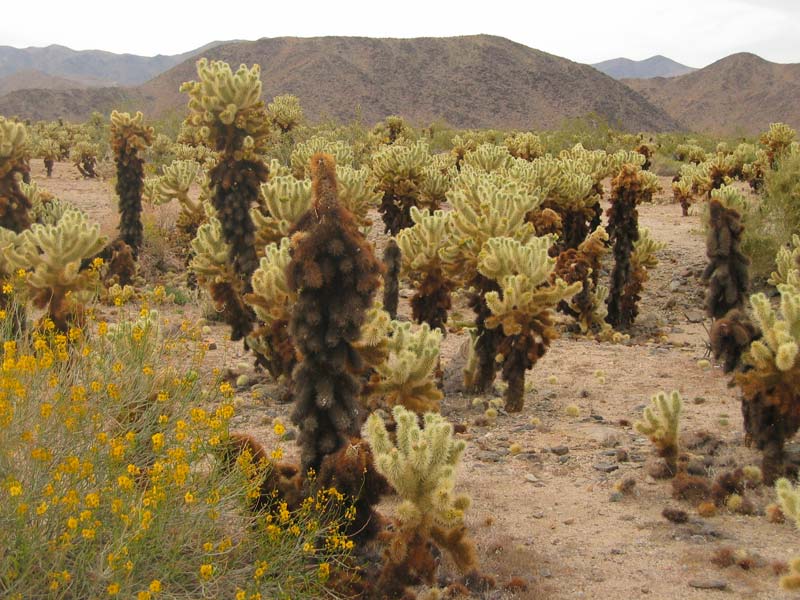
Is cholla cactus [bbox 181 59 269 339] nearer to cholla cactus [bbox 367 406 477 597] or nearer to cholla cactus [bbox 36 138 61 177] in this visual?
cholla cactus [bbox 367 406 477 597]

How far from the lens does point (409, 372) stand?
19.4 ft

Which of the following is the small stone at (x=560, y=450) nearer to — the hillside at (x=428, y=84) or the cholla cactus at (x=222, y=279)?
the cholla cactus at (x=222, y=279)

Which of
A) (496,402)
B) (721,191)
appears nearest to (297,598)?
(496,402)

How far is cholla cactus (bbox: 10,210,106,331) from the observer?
7.51 meters

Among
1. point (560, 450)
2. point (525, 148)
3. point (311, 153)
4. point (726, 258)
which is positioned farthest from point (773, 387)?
point (525, 148)

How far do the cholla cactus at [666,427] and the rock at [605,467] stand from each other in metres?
0.43

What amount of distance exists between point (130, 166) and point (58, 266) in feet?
19.9

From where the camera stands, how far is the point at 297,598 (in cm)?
407

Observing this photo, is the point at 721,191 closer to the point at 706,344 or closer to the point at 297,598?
the point at 706,344

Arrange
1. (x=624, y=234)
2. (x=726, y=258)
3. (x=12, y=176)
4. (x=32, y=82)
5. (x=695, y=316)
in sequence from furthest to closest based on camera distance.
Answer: (x=32, y=82), (x=695, y=316), (x=624, y=234), (x=12, y=176), (x=726, y=258)

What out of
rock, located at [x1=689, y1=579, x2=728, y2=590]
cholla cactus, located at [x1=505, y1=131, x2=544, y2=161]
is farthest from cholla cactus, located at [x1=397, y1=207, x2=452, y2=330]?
cholla cactus, located at [x1=505, y1=131, x2=544, y2=161]

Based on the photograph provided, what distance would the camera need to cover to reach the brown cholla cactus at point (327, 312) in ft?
15.6

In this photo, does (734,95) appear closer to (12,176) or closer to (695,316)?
(695,316)

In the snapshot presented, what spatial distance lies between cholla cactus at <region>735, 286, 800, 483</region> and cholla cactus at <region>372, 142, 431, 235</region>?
7831mm
